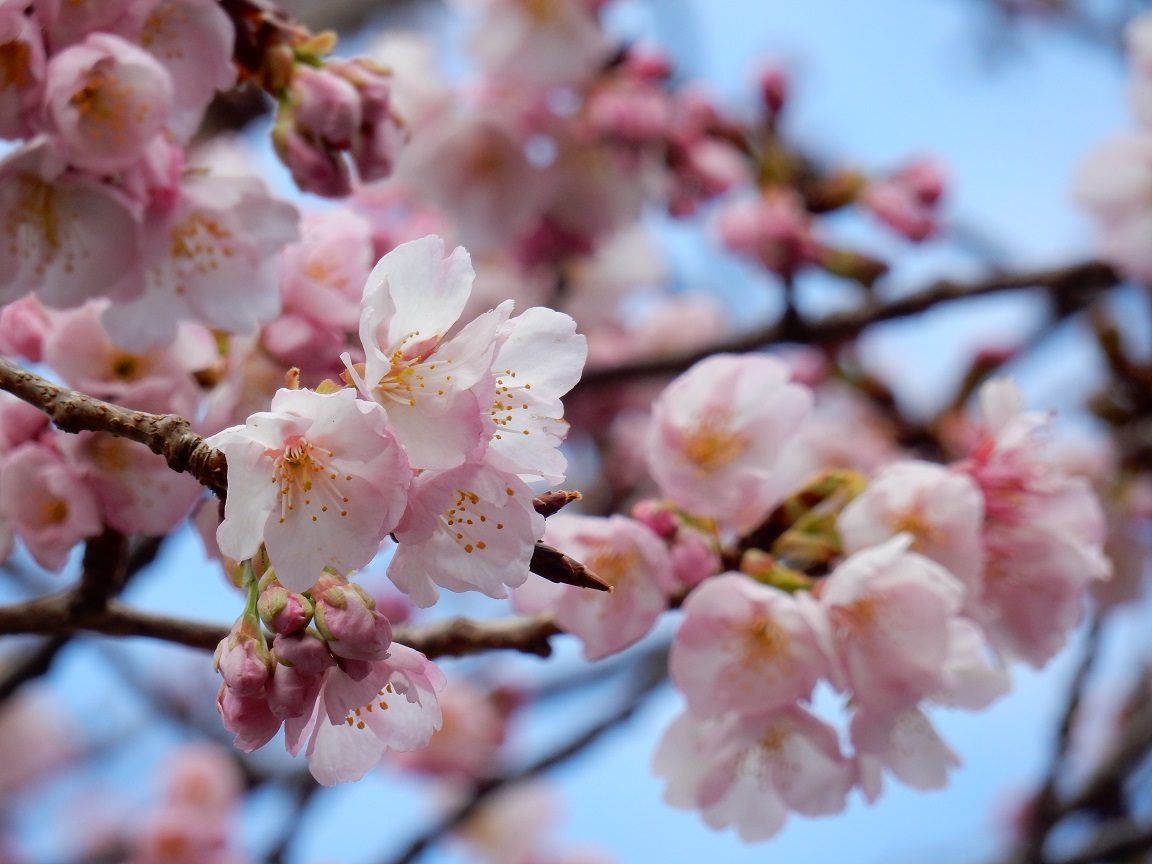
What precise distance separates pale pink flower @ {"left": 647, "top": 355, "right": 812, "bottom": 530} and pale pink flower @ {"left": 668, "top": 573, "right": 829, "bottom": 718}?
125 mm

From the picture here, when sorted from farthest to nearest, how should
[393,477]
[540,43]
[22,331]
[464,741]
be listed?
[464,741], [540,43], [22,331], [393,477]

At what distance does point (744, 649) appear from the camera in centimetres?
106

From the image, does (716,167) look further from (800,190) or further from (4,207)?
(4,207)

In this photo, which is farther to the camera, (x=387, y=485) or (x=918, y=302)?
(x=918, y=302)

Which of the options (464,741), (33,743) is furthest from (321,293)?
(33,743)

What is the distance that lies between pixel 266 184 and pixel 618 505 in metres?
1.84

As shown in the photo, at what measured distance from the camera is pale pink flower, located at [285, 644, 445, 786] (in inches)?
30.1

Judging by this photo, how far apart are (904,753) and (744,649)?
20 centimetres

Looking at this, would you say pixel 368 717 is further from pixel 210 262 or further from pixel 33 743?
pixel 33 743

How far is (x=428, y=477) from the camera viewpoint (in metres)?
0.73

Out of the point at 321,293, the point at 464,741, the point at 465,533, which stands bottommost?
the point at 464,741

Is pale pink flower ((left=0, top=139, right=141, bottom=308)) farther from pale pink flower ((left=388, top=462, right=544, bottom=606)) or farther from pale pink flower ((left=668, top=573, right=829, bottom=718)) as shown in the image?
pale pink flower ((left=668, top=573, right=829, bottom=718))

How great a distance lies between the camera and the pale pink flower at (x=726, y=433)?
1183 mm

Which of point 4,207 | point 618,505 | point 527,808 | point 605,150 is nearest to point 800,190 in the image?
point 605,150
